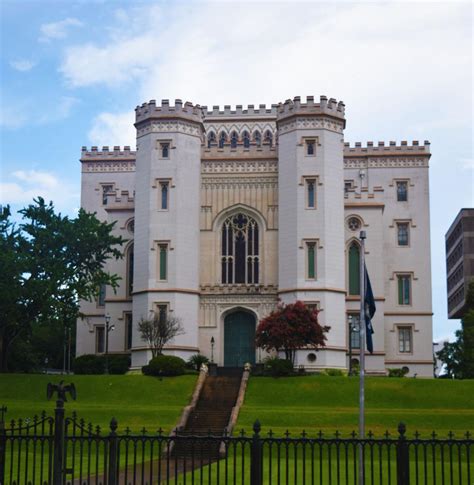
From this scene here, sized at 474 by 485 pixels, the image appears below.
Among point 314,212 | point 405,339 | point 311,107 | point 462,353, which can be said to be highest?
point 311,107

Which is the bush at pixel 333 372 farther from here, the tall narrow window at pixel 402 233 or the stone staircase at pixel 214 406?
the tall narrow window at pixel 402 233

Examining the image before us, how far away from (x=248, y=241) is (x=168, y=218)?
5.57 meters

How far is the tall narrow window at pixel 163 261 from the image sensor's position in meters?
56.1

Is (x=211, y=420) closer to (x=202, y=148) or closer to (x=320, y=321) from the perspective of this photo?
(x=320, y=321)

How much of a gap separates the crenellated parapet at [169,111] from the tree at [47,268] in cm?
819

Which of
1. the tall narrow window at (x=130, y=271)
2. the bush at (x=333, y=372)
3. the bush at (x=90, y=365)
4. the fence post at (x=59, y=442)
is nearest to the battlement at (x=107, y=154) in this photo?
the tall narrow window at (x=130, y=271)

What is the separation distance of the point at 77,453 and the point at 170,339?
23.6 m

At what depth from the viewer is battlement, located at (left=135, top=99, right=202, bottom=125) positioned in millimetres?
57625

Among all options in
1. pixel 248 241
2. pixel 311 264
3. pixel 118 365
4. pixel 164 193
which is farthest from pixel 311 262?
pixel 118 365

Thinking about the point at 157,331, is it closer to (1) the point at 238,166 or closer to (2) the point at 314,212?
(2) the point at 314,212

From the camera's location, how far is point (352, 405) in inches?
1658

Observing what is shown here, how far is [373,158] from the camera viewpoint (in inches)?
2682

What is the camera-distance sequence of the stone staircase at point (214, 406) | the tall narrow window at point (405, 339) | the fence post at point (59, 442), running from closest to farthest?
the fence post at point (59, 442) < the stone staircase at point (214, 406) < the tall narrow window at point (405, 339)

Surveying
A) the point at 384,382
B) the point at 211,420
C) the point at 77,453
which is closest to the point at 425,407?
the point at 384,382
